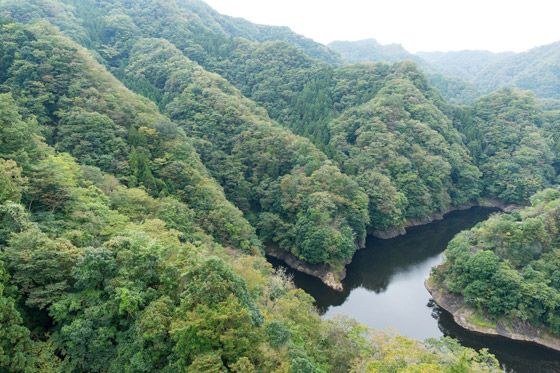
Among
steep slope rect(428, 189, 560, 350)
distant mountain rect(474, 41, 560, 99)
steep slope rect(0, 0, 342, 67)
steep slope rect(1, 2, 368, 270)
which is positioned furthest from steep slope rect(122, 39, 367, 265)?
distant mountain rect(474, 41, 560, 99)

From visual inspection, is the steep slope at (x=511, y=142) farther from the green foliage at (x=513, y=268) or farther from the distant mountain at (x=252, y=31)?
the distant mountain at (x=252, y=31)

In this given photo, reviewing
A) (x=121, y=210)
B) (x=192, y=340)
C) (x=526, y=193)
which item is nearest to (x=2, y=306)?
(x=192, y=340)

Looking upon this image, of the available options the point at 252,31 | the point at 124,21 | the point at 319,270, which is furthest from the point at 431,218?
the point at 252,31

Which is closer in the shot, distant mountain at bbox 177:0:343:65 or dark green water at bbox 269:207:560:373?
dark green water at bbox 269:207:560:373

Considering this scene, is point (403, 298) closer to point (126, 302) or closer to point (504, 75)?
point (126, 302)

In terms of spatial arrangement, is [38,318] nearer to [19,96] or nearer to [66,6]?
[19,96]

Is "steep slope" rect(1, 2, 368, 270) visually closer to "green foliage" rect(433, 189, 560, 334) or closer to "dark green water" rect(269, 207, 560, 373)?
"dark green water" rect(269, 207, 560, 373)

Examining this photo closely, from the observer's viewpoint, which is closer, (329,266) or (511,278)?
(511,278)
